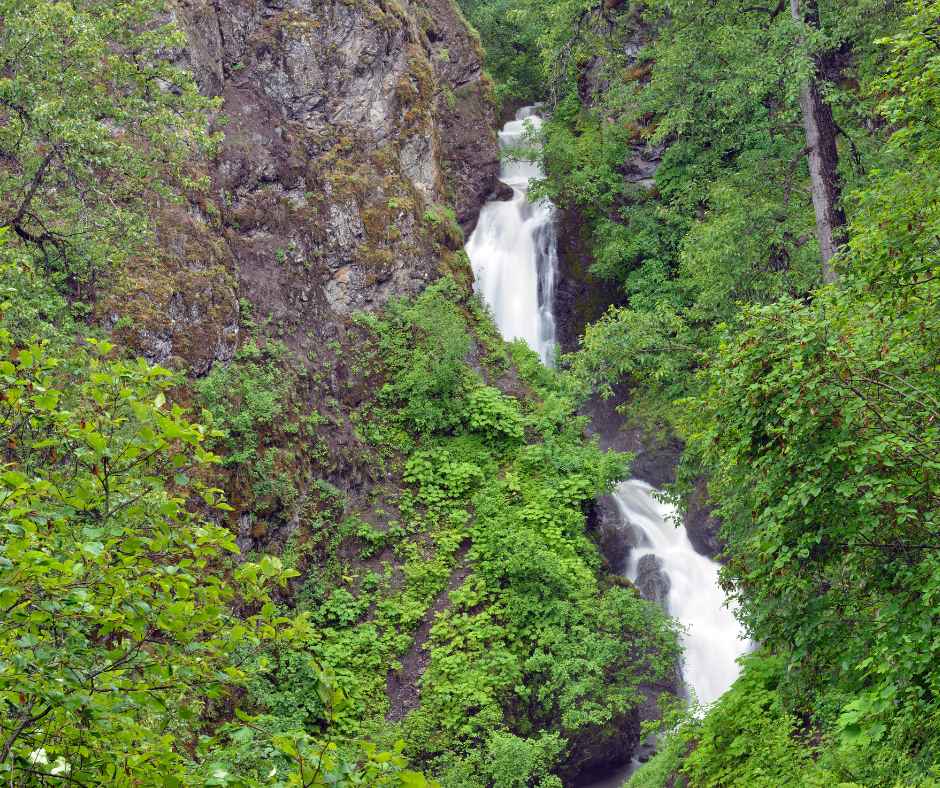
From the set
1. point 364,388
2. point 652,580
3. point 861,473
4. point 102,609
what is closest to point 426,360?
point 364,388

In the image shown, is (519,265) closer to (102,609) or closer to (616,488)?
(616,488)

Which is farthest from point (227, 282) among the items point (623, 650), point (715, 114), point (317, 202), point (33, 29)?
point (715, 114)

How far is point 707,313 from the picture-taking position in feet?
42.7

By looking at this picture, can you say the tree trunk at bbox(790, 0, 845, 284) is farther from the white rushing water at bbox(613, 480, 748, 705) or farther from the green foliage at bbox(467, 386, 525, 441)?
the green foliage at bbox(467, 386, 525, 441)

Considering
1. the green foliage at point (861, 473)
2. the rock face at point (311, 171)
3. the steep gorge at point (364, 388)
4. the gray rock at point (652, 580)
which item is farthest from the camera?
the gray rock at point (652, 580)

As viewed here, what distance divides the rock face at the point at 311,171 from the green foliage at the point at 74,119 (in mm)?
3517

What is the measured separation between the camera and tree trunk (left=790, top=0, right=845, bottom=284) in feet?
36.7

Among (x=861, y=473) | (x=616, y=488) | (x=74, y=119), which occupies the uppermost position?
(x=616, y=488)

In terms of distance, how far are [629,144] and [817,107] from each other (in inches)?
509

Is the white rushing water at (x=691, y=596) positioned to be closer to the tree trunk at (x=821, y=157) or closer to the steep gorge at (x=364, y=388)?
the steep gorge at (x=364, y=388)

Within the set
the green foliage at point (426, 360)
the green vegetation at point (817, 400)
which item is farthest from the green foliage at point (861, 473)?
the green foliage at point (426, 360)

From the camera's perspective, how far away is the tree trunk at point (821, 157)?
11180mm

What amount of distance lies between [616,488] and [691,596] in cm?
298

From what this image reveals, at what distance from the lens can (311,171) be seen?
1712cm
